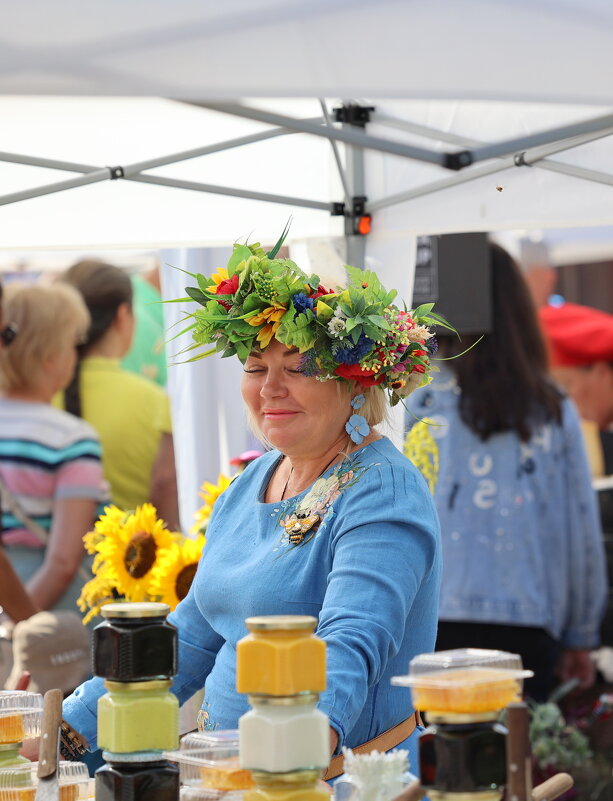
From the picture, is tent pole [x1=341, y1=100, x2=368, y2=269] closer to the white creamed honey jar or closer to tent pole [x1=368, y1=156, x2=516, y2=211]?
tent pole [x1=368, y1=156, x2=516, y2=211]

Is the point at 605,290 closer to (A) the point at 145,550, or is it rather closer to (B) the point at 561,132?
(B) the point at 561,132

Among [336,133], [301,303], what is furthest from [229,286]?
[336,133]

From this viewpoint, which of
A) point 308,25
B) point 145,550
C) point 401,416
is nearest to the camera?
point 308,25

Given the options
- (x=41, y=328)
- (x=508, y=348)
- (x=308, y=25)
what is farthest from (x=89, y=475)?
(x=308, y=25)

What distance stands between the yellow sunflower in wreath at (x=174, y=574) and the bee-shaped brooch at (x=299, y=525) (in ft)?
2.35

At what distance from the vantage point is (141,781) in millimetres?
1498

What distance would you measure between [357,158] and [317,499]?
1.52 metres

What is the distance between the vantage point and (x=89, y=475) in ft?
15.3

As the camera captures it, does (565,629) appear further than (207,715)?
Yes

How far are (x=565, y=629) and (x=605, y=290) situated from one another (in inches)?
157

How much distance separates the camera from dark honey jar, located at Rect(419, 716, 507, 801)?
4.46 ft

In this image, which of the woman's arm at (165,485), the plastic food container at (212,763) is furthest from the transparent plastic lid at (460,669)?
the woman's arm at (165,485)

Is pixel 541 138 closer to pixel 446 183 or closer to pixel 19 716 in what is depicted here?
pixel 446 183

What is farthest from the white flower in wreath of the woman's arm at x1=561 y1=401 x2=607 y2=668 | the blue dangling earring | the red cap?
the red cap
